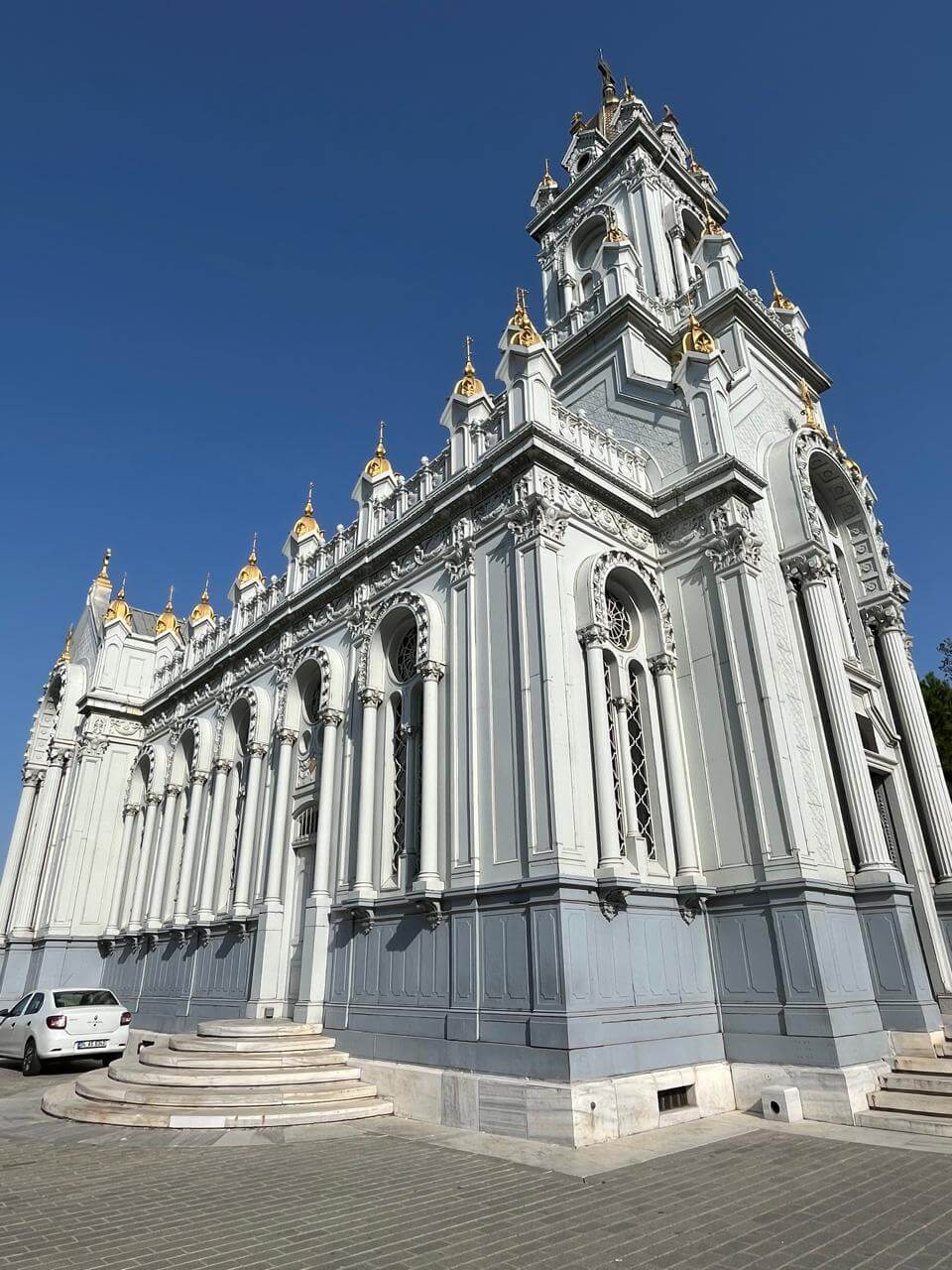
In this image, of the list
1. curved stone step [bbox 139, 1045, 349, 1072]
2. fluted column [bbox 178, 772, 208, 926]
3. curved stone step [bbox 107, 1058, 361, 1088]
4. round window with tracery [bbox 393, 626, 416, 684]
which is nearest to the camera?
curved stone step [bbox 107, 1058, 361, 1088]

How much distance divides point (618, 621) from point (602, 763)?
340cm

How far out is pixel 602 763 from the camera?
1220cm

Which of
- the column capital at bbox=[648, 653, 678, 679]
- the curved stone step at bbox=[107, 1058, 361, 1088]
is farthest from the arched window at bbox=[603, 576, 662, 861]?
the curved stone step at bbox=[107, 1058, 361, 1088]

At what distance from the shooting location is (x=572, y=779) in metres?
11.6

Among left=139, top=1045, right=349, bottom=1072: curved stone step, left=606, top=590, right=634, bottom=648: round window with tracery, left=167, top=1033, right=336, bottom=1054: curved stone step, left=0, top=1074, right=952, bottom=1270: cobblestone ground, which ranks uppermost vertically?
left=606, top=590, right=634, bottom=648: round window with tracery

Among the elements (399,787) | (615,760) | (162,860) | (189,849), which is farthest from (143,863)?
(615,760)

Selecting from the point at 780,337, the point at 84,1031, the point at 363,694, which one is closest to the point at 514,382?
the point at 363,694

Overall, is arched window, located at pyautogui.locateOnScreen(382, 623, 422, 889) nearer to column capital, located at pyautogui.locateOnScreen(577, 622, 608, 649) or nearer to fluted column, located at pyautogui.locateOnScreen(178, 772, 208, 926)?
column capital, located at pyautogui.locateOnScreen(577, 622, 608, 649)

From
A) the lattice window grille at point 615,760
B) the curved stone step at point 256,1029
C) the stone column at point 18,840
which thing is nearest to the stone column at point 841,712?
the lattice window grille at point 615,760

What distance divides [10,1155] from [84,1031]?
7.64m

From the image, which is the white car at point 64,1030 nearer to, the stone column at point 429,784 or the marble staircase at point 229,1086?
the marble staircase at point 229,1086

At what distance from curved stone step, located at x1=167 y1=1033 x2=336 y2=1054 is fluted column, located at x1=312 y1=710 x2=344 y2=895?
2.73m

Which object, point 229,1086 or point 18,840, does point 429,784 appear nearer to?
point 229,1086

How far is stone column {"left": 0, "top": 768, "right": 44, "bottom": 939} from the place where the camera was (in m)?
27.7
